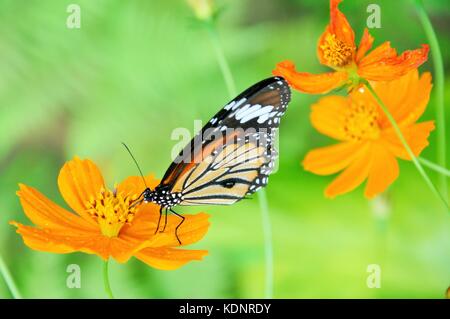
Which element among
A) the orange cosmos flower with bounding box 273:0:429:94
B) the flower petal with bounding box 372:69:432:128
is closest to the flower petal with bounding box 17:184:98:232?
the orange cosmos flower with bounding box 273:0:429:94

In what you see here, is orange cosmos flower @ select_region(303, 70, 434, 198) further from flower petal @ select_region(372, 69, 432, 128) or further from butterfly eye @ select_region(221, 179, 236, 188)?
butterfly eye @ select_region(221, 179, 236, 188)

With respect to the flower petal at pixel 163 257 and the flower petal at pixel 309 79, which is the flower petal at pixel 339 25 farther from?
the flower petal at pixel 163 257

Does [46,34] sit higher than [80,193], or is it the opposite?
[46,34]

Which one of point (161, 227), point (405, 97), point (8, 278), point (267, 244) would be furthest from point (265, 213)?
point (8, 278)

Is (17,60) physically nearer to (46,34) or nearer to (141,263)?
(46,34)

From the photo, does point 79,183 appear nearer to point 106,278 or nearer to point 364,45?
point 106,278

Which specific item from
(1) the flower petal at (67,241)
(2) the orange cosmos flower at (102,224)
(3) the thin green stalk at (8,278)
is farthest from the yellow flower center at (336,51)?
(3) the thin green stalk at (8,278)

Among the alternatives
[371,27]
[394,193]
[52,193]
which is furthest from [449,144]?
[52,193]
